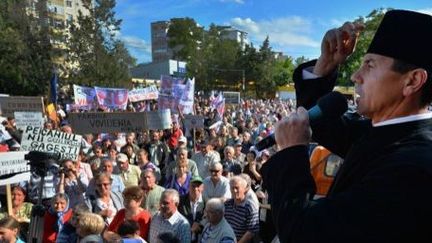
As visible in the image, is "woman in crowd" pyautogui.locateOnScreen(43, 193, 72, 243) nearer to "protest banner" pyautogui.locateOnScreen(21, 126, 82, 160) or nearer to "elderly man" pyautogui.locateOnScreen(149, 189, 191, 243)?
"elderly man" pyautogui.locateOnScreen(149, 189, 191, 243)

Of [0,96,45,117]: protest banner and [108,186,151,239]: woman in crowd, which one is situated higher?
[0,96,45,117]: protest banner

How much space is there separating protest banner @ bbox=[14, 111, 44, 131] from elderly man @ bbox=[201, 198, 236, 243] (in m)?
6.60

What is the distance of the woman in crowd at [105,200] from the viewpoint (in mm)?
6207

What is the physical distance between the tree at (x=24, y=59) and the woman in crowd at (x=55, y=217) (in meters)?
35.2

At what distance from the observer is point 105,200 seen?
6.32 meters

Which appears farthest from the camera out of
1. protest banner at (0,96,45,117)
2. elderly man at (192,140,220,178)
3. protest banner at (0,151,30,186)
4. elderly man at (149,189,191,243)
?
protest banner at (0,96,45,117)

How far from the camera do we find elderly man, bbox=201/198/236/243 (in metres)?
5.33

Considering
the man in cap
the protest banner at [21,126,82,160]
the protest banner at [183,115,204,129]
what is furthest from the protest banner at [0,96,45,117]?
the man in cap

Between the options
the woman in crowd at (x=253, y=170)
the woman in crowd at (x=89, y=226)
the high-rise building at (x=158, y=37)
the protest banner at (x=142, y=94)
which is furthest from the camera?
the high-rise building at (x=158, y=37)

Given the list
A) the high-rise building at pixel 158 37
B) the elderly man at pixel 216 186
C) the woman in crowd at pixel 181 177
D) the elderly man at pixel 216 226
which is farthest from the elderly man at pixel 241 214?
the high-rise building at pixel 158 37

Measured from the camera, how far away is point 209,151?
9.91m

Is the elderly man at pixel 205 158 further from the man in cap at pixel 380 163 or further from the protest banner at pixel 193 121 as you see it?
the man in cap at pixel 380 163

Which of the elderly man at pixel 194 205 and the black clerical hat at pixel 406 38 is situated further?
the elderly man at pixel 194 205

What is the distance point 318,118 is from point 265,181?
0.26 metres
